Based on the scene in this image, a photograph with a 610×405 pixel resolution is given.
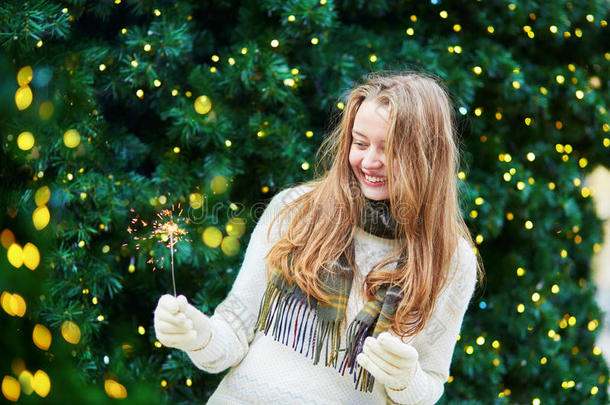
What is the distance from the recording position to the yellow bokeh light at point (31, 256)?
19.0 inches

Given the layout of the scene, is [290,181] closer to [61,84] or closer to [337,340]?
[337,340]

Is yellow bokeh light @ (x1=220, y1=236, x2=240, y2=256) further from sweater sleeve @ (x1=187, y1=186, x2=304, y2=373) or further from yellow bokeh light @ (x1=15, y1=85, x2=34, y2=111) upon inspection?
yellow bokeh light @ (x1=15, y1=85, x2=34, y2=111)

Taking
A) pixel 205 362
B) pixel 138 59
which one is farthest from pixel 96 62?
pixel 205 362

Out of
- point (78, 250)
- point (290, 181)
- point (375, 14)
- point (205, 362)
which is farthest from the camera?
point (375, 14)

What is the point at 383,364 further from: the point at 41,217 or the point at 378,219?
the point at 41,217

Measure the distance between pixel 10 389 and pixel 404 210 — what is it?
0.93 meters

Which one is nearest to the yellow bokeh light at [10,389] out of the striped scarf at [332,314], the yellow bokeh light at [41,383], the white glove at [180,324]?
the yellow bokeh light at [41,383]

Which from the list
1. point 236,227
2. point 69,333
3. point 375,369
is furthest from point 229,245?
point 69,333

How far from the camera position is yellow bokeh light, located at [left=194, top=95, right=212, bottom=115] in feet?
5.35

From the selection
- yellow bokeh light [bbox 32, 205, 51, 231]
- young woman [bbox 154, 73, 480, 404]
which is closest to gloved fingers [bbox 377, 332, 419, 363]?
young woman [bbox 154, 73, 480, 404]

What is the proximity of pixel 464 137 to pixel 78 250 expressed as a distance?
1.20 meters

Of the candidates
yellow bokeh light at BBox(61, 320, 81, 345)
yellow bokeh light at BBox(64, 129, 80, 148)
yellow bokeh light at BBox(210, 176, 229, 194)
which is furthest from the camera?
yellow bokeh light at BBox(210, 176, 229, 194)

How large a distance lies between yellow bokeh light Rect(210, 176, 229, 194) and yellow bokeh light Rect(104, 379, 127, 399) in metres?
1.12

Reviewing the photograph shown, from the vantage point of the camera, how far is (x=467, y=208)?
1.81m
